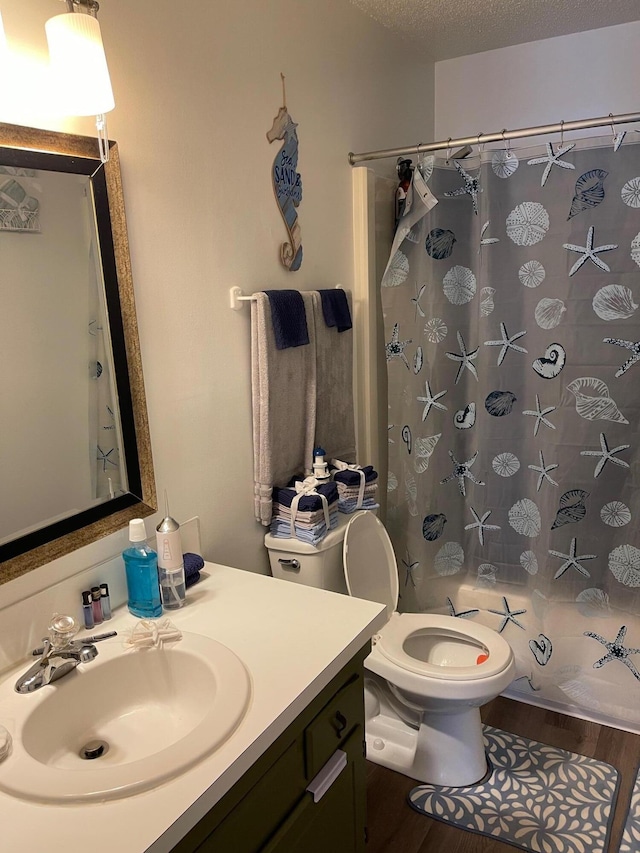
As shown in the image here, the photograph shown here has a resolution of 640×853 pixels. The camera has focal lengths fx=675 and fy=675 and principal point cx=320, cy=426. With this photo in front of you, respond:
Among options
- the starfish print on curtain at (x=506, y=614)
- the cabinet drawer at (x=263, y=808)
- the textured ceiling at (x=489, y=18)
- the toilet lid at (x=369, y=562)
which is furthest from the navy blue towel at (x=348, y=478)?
the textured ceiling at (x=489, y=18)

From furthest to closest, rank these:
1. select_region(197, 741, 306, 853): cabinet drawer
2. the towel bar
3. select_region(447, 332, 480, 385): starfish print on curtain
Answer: select_region(447, 332, 480, 385): starfish print on curtain → the towel bar → select_region(197, 741, 306, 853): cabinet drawer

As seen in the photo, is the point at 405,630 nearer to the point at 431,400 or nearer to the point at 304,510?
the point at 304,510

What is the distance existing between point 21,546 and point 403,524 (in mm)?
1627

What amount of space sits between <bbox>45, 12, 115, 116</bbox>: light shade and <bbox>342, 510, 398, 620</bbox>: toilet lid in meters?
1.33

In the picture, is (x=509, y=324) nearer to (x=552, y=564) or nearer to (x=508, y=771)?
(x=552, y=564)

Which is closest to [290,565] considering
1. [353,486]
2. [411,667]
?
[353,486]

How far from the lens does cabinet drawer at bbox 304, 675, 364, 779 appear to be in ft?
4.20

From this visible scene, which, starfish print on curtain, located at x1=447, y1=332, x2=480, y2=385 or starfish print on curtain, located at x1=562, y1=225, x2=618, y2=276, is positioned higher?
starfish print on curtain, located at x1=562, y1=225, x2=618, y2=276

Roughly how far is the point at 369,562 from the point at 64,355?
4.04ft

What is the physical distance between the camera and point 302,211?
83.4 inches

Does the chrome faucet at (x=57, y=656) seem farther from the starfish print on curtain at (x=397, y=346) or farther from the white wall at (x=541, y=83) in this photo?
the white wall at (x=541, y=83)

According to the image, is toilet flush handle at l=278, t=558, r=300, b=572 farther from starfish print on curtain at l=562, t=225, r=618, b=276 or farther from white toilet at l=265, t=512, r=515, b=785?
starfish print on curtain at l=562, t=225, r=618, b=276

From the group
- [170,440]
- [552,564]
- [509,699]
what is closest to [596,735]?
[509,699]

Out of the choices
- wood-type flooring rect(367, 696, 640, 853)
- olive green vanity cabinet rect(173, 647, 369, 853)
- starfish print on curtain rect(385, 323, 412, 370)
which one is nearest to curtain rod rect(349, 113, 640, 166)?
starfish print on curtain rect(385, 323, 412, 370)
